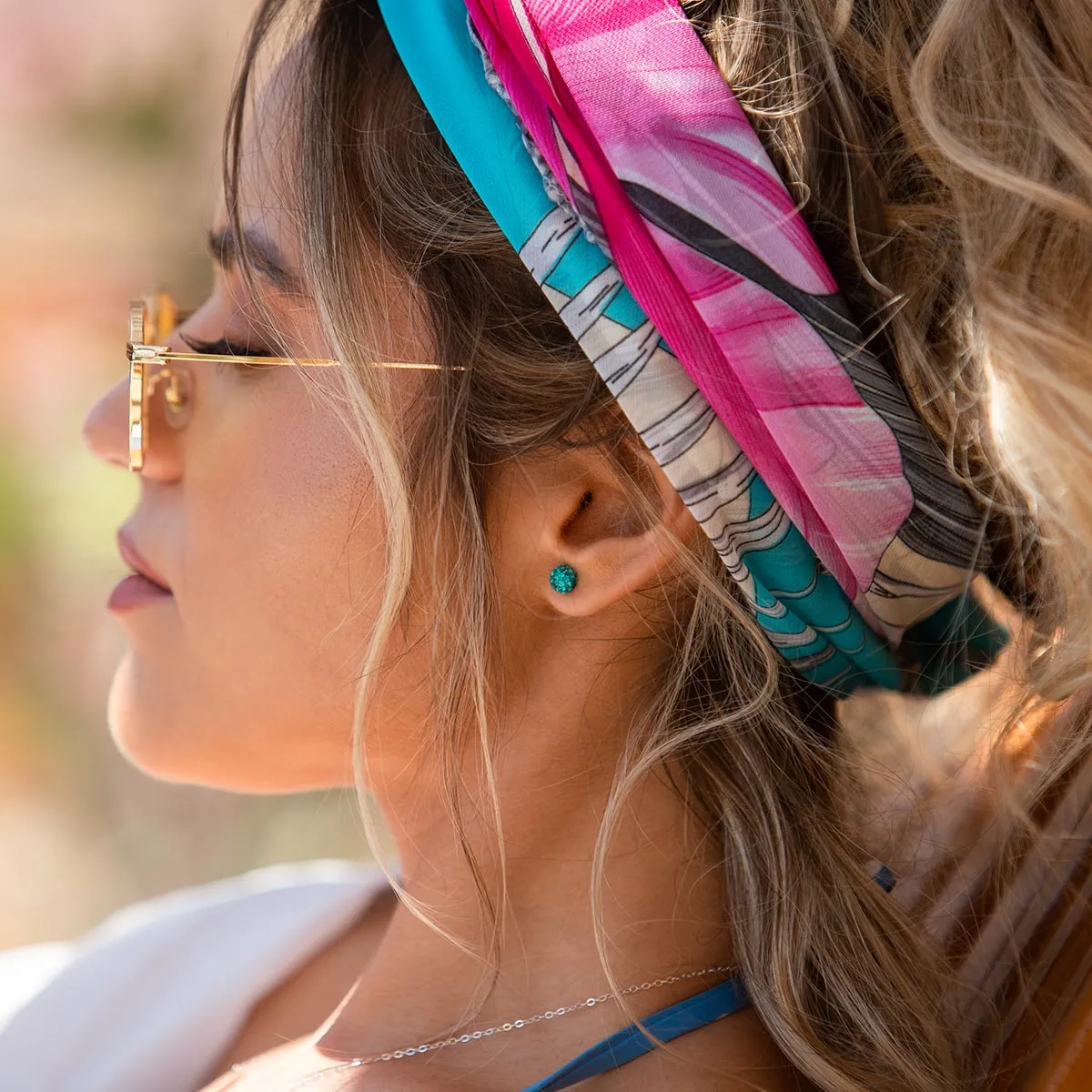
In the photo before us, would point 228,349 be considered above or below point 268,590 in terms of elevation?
above

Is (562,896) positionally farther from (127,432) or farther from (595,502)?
(127,432)

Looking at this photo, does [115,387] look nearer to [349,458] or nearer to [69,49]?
[349,458]

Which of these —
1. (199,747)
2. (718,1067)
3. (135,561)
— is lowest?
(718,1067)

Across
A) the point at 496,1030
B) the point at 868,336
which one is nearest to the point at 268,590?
the point at 496,1030

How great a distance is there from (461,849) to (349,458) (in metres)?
0.45

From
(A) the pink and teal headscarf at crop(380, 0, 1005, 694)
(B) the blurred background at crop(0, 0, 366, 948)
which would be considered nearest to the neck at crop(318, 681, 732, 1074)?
(A) the pink and teal headscarf at crop(380, 0, 1005, 694)

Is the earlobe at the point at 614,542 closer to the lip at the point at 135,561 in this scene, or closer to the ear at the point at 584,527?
the ear at the point at 584,527

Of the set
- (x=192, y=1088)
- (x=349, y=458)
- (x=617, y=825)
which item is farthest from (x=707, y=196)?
(x=192, y=1088)

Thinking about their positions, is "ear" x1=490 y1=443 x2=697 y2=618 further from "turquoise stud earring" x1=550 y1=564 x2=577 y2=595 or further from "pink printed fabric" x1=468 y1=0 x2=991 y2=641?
"pink printed fabric" x1=468 y1=0 x2=991 y2=641

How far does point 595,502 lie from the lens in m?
1.08

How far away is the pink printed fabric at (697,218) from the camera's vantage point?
35.0 inches

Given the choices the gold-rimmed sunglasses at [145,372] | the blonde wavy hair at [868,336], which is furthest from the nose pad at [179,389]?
the blonde wavy hair at [868,336]

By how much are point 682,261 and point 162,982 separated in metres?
1.33

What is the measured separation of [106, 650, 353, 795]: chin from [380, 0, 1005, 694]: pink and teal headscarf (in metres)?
0.59
